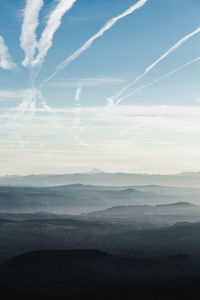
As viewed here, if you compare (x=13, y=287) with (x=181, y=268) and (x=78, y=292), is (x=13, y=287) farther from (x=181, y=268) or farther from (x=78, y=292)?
(x=181, y=268)

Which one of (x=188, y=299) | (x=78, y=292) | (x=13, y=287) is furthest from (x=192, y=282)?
(x=13, y=287)

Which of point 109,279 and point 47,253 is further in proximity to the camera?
point 47,253

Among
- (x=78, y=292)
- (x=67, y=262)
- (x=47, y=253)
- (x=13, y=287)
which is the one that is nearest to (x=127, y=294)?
(x=78, y=292)

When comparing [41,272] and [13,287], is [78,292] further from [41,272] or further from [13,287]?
[41,272]

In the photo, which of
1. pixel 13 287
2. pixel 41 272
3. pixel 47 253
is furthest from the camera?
pixel 47 253

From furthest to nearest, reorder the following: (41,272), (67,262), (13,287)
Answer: (67,262)
(41,272)
(13,287)

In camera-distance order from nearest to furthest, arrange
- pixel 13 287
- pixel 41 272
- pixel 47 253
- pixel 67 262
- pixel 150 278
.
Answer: pixel 13 287
pixel 150 278
pixel 41 272
pixel 67 262
pixel 47 253
